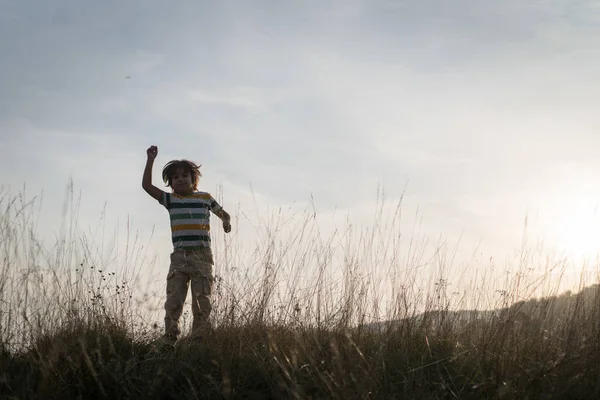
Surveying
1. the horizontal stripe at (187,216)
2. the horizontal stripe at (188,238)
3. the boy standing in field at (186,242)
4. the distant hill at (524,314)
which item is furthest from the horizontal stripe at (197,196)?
the distant hill at (524,314)

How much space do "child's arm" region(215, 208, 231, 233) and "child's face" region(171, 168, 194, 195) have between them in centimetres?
28

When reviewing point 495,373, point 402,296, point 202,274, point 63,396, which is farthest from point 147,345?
point 495,373

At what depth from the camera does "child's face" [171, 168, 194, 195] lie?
457 cm

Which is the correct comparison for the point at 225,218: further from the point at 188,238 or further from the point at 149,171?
the point at 149,171

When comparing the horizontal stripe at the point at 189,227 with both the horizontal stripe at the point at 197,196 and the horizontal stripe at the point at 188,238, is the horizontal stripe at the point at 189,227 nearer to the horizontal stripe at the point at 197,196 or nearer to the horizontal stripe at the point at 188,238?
the horizontal stripe at the point at 188,238

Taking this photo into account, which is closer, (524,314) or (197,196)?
(524,314)

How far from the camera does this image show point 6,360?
353 cm

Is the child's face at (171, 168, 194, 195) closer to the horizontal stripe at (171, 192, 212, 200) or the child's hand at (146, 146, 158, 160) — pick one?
the horizontal stripe at (171, 192, 212, 200)

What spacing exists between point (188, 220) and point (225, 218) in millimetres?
315

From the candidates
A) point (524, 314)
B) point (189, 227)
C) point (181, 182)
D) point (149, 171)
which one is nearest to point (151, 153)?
point (149, 171)

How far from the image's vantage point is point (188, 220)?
4.47 meters

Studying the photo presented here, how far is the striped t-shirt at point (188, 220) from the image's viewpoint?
4.44m

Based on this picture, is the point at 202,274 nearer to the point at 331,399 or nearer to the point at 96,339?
the point at 96,339

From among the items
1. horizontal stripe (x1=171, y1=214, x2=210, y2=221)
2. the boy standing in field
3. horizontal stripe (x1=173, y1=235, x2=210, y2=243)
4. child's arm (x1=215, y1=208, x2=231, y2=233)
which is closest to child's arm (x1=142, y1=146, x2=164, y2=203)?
the boy standing in field
